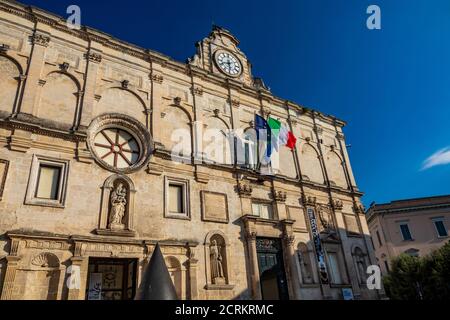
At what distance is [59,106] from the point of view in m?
12.8

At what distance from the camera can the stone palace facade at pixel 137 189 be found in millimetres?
10562

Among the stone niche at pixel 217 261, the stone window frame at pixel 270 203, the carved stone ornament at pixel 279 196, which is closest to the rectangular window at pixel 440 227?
the carved stone ornament at pixel 279 196

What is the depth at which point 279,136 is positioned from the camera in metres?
19.4

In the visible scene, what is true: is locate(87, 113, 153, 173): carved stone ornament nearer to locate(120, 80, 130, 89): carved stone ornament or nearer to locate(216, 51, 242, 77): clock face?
locate(120, 80, 130, 89): carved stone ornament

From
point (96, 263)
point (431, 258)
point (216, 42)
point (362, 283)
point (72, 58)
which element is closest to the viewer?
point (96, 263)

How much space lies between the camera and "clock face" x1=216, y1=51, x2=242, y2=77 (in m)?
19.8

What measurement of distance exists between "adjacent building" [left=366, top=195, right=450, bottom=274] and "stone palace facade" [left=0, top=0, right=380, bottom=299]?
1669 centimetres

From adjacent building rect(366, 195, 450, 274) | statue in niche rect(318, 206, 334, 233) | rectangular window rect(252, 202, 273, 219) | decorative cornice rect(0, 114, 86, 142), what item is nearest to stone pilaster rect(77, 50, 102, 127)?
decorative cornice rect(0, 114, 86, 142)

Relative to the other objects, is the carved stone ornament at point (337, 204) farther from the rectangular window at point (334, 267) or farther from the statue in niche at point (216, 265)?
the statue in niche at point (216, 265)

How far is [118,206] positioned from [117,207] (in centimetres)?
6

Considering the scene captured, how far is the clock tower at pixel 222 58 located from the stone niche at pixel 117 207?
28.9 feet
